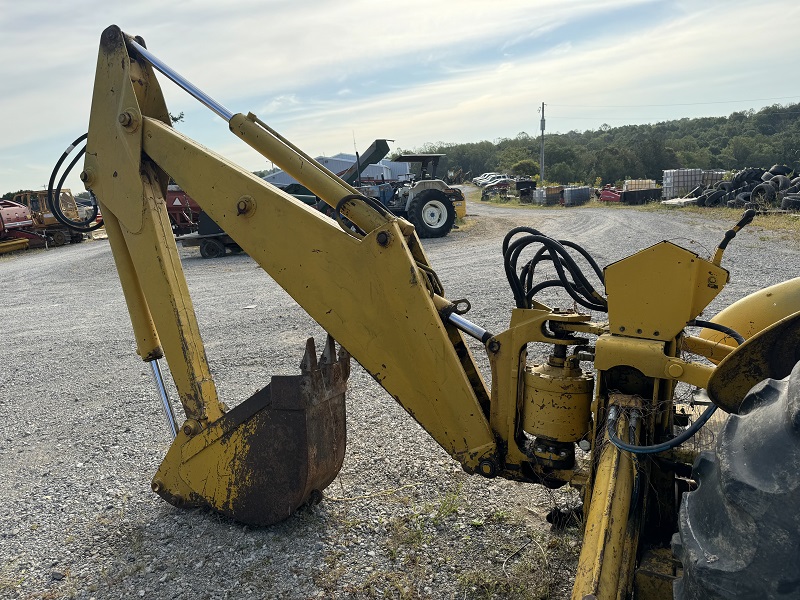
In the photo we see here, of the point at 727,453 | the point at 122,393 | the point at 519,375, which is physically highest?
the point at 727,453

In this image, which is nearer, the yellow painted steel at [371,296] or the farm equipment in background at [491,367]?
the farm equipment in background at [491,367]

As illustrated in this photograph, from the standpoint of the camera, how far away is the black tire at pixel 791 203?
16578 millimetres

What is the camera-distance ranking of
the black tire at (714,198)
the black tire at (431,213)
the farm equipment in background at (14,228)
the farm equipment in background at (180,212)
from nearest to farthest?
the black tire at (431,213), the farm equipment in background at (180,212), the farm equipment in background at (14,228), the black tire at (714,198)

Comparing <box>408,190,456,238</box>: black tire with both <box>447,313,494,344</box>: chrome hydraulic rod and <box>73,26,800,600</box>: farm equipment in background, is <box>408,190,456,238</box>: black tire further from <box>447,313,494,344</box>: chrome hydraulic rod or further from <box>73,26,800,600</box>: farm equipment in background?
<box>447,313,494,344</box>: chrome hydraulic rod

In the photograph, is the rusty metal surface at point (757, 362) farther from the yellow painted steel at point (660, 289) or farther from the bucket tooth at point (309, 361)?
the bucket tooth at point (309, 361)

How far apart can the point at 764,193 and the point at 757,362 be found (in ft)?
65.6

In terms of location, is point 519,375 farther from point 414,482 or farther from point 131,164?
point 131,164

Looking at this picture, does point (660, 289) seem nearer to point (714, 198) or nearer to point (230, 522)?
point (230, 522)

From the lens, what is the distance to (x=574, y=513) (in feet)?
10.6

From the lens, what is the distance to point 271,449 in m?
3.18

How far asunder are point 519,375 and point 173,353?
1.76m

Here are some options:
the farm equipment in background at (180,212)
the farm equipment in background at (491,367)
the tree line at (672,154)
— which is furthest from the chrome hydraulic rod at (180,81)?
the tree line at (672,154)

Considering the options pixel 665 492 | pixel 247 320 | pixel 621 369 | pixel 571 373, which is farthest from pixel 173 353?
pixel 247 320

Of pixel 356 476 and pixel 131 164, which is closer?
pixel 131 164
